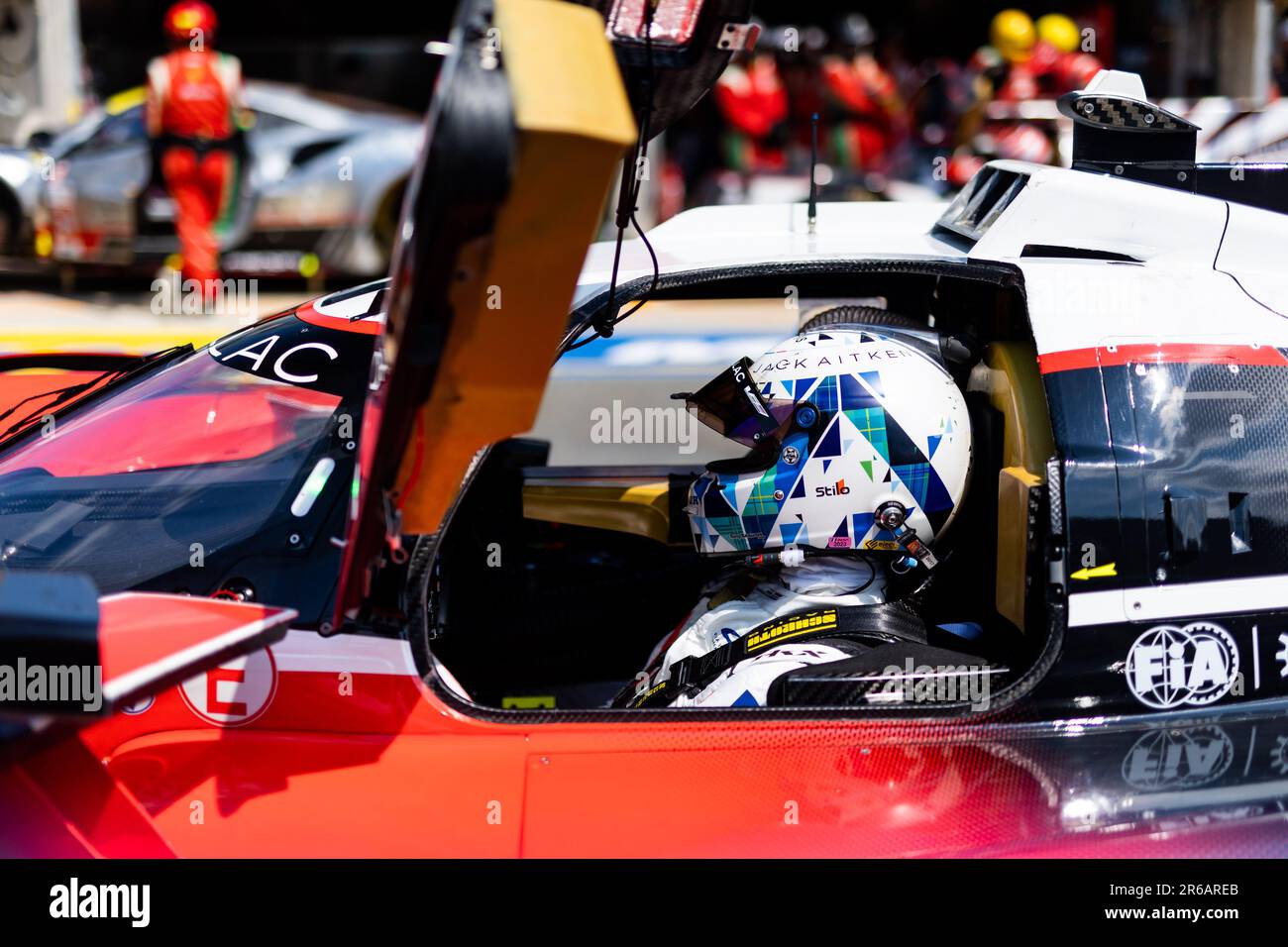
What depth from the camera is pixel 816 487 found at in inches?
98.0

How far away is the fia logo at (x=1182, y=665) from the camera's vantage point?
7.12ft

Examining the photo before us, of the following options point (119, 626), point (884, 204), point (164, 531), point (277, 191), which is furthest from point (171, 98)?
point (119, 626)

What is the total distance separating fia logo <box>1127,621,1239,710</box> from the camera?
2170mm

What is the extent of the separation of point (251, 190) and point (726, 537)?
292 inches

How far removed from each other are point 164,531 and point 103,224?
7807 mm

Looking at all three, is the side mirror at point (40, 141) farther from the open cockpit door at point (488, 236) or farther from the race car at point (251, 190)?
the open cockpit door at point (488, 236)

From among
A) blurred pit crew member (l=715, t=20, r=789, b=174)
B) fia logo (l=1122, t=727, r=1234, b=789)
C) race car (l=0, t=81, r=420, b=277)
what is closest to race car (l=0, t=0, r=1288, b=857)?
fia logo (l=1122, t=727, r=1234, b=789)

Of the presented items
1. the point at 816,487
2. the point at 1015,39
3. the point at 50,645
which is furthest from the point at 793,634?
the point at 1015,39

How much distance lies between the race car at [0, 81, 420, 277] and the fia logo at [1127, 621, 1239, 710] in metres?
7.83

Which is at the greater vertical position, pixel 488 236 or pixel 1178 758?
pixel 488 236

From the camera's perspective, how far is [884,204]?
11.1ft

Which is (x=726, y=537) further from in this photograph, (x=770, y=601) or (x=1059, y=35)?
(x=1059, y=35)

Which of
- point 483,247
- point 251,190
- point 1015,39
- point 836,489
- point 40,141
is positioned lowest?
point 836,489
